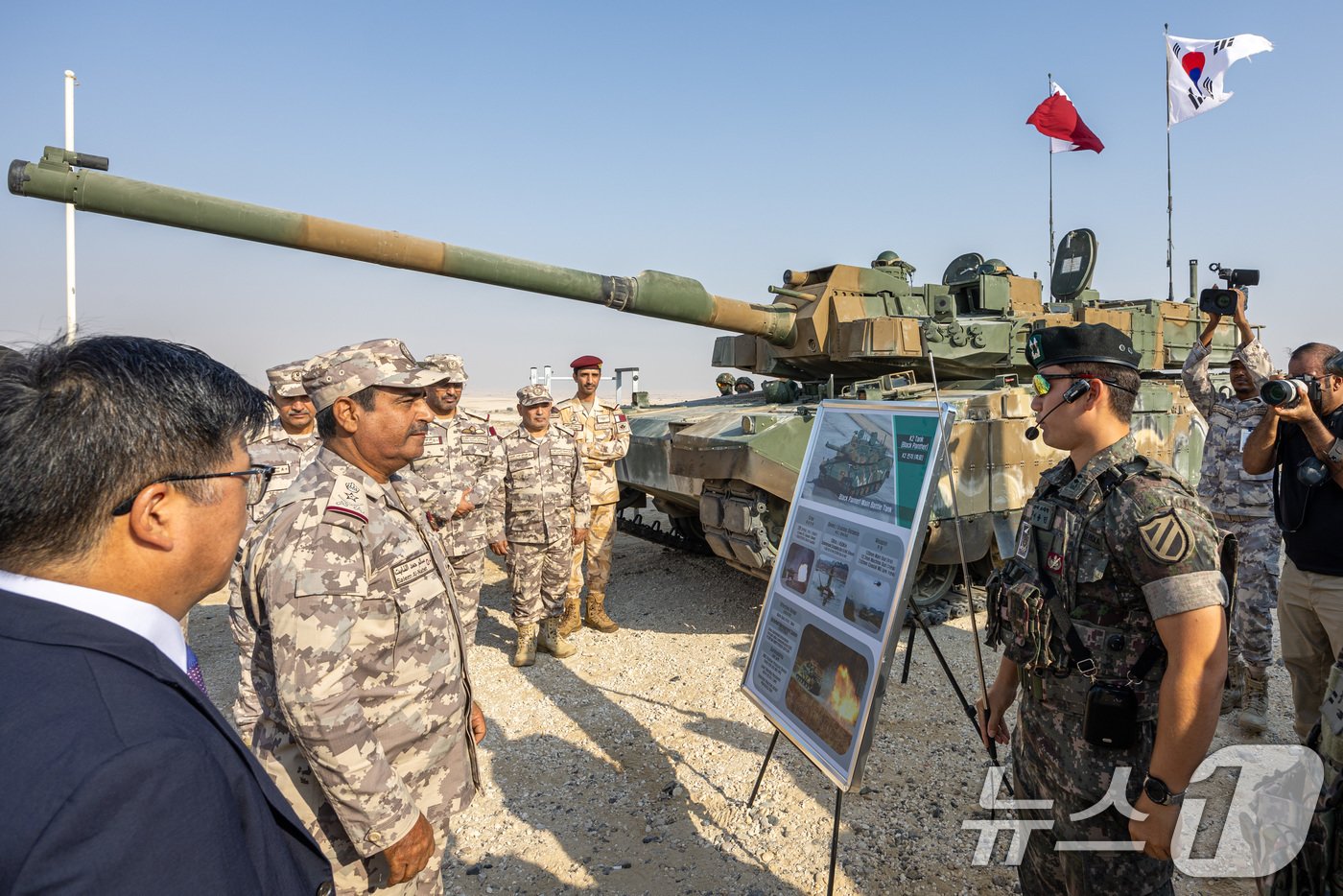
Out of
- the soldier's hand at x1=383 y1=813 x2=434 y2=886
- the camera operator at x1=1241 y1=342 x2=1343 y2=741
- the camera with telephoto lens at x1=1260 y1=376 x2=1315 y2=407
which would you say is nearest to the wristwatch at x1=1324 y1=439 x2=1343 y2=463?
the camera operator at x1=1241 y1=342 x2=1343 y2=741

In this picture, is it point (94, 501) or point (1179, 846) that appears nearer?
point (94, 501)

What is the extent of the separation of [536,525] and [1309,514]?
477 cm

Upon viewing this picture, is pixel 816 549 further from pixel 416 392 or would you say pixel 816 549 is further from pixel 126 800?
pixel 126 800

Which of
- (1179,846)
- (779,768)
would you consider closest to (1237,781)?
(1179,846)

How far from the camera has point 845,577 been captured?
2.97m

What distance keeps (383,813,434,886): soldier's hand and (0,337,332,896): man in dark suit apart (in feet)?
2.61

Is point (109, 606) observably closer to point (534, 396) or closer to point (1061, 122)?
point (534, 396)

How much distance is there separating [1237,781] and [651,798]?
2938 mm

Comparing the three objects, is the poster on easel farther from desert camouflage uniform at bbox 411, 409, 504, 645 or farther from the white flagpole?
the white flagpole

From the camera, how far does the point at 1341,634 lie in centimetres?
352

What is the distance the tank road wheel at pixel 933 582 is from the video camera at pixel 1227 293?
9.70 ft

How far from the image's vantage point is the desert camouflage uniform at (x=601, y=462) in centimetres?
703

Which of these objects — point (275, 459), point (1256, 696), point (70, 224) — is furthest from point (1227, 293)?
point (70, 224)

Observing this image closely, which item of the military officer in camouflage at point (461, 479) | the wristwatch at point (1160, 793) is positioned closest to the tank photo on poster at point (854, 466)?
the wristwatch at point (1160, 793)
